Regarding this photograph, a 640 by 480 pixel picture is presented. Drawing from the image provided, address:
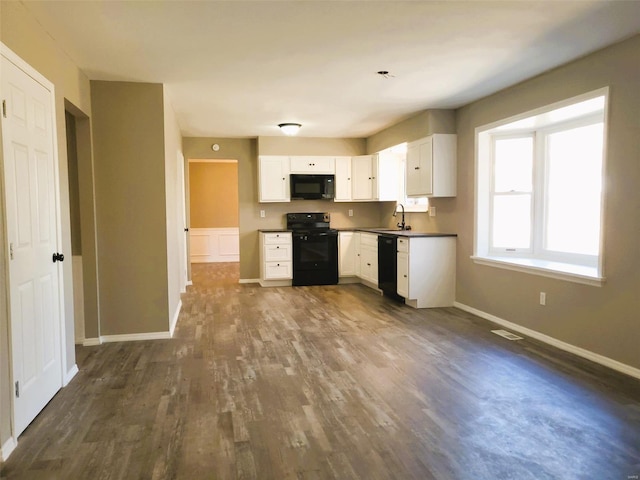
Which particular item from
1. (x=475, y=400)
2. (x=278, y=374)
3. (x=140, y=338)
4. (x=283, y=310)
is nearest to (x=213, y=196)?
(x=283, y=310)

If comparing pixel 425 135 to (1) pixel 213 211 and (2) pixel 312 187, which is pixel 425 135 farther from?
(1) pixel 213 211

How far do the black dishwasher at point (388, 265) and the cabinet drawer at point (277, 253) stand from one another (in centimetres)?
158

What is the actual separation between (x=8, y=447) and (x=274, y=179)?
17.8 ft

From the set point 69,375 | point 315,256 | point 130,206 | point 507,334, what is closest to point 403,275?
point 507,334

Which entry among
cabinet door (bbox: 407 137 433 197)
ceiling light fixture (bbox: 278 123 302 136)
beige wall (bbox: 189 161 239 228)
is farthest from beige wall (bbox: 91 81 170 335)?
beige wall (bbox: 189 161 239 228)

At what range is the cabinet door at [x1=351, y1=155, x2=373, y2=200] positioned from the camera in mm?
7402

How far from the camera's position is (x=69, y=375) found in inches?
127

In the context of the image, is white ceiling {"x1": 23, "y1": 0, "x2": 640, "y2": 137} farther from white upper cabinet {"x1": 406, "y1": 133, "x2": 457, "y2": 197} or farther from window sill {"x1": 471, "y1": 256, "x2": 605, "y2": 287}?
window sill {"x1": 471, "y1": 256, "x2": 605, "y2": 287}

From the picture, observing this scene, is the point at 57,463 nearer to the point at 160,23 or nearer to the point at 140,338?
the point at 140,338

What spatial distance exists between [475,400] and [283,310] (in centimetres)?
299

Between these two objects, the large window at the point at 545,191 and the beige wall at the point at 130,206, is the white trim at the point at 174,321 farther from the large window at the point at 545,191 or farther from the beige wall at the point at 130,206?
the large window at the point at 545,191

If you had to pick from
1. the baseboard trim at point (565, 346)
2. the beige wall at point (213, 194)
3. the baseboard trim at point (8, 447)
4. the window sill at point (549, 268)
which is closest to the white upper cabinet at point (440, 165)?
the window sill at point (549, 268)

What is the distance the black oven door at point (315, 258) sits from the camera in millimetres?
7141

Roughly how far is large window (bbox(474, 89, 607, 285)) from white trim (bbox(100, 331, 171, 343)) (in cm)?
341
